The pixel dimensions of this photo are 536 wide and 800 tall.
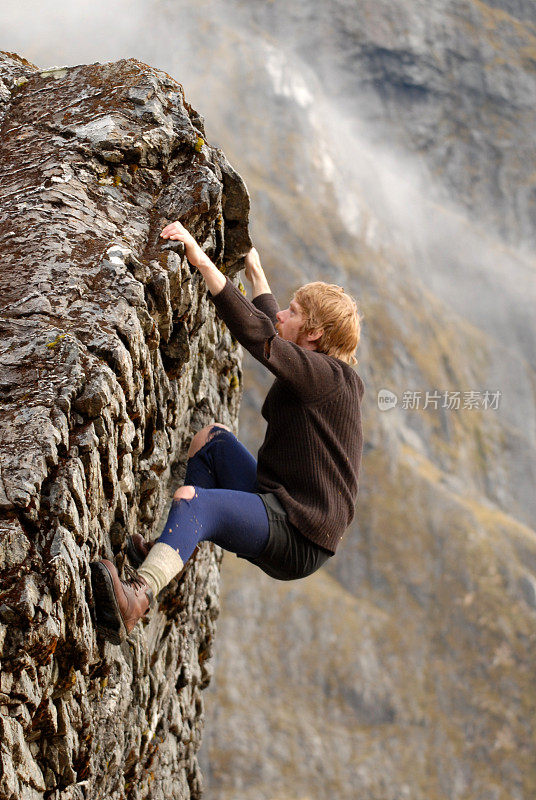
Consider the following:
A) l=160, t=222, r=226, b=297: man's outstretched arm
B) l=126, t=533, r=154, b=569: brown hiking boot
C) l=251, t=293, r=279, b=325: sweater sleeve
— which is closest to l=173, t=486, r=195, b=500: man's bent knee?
l=126, t=533, r=154, b=569: brown hiking boot

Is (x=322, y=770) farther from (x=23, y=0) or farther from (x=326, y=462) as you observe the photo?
(x=23, y=0)

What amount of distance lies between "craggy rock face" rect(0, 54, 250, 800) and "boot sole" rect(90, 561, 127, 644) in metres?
0.08

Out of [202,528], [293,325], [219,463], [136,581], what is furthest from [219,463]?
[136,581]

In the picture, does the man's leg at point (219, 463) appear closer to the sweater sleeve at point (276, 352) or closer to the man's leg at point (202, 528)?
the man's leg at point (202, 528)

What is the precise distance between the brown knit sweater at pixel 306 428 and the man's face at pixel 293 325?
13.8 inches

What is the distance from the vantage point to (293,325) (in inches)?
254

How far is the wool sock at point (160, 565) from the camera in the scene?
5410mm

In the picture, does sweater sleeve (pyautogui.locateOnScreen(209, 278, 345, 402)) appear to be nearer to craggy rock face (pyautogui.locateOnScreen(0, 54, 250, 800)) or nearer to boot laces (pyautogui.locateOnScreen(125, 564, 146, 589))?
craggy rock face (pyautogui.locateOnScreen(0, 54, 250, 800))

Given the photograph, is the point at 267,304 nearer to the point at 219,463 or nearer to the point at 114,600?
the point at 219,463

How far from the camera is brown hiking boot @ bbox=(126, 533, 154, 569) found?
595 cm

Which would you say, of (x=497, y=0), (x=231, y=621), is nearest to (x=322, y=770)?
(x=231, y=621)

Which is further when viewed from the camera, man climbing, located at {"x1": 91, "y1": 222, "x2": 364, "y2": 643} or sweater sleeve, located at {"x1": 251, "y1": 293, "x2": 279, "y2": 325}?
sweater sleeve, located at {"x1": 251, "y1": 293, "x2": 279, "y2": 325}

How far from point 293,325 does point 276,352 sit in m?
0.72

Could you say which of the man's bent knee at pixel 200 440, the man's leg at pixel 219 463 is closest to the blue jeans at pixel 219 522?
the man's leg at pixel 219 463
